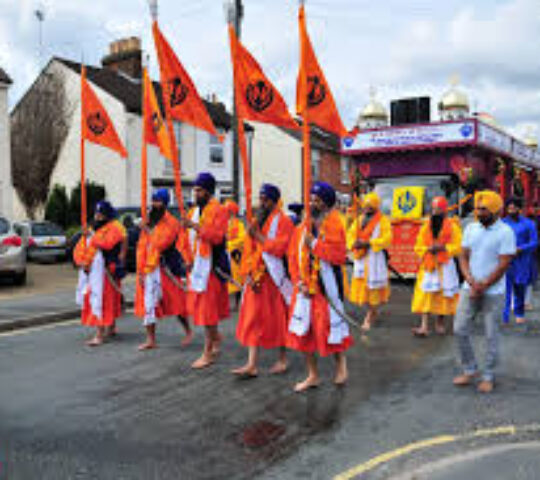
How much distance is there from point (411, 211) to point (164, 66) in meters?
7.29

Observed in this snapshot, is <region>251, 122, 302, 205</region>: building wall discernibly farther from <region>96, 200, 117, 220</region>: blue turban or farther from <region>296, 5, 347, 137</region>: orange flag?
<region>296, 5, 347, 137</region>: orange flag

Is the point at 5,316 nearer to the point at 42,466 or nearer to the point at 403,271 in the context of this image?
the point at 42,466

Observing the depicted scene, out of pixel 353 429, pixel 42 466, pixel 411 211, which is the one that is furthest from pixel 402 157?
pixel 42 466

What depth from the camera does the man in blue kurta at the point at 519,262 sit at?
883 centimetres

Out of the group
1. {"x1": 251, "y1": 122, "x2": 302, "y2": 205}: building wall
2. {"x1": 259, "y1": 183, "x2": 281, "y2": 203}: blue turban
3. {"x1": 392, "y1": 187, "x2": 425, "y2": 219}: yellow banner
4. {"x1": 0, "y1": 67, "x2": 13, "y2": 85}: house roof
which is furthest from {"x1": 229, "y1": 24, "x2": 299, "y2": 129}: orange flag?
{"x1": 251, "y1": 122, "x2": 302, "y2": 205}: building wall

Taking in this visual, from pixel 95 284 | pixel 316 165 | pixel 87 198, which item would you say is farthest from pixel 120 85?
pixel 95 284

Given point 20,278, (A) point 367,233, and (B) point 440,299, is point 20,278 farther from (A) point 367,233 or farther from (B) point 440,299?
(B) point 440,299

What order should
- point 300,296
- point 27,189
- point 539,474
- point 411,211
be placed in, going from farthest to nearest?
point 27,189 < point 411,211 < point 300,296 < point 539,474

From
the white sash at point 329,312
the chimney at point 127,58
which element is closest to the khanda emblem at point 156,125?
the white sash at point 329,312

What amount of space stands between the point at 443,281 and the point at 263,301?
10.5 feet

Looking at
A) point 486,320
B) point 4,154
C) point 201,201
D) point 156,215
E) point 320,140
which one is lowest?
point 486,320

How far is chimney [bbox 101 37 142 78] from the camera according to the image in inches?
1163

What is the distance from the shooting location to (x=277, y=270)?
5.72 meters

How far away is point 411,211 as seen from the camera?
1238 cm
